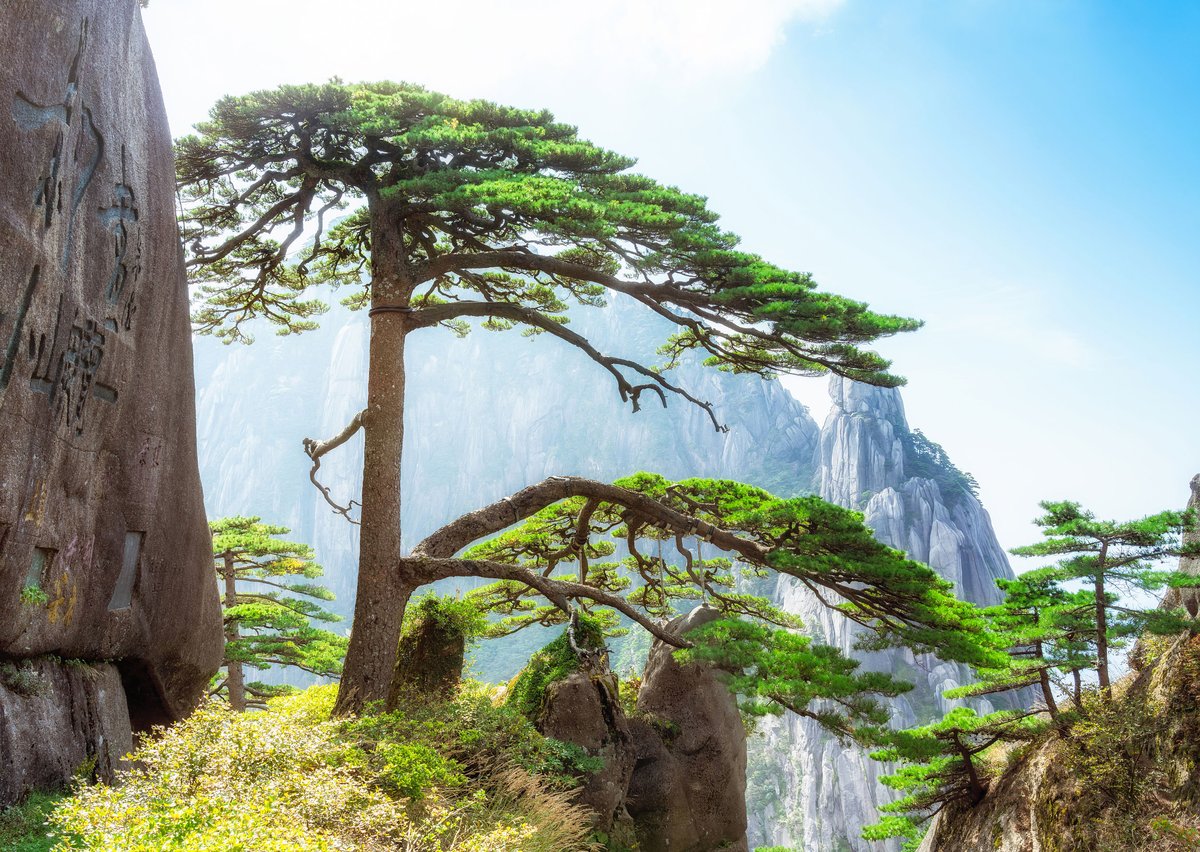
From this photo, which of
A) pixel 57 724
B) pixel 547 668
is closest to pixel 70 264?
pixel 57 724

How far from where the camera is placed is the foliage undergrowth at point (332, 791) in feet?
9.66

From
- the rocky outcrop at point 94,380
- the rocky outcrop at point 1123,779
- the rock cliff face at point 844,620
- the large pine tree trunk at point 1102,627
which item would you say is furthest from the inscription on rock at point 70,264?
the rock cliff face at point 844,620

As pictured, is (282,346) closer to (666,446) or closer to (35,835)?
(666,446)

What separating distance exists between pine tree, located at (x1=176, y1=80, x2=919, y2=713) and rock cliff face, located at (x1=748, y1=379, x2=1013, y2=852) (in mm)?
23172

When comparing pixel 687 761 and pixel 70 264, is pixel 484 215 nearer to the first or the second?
pixel 70 264

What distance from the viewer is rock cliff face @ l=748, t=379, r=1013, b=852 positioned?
Answer: 34281 mm

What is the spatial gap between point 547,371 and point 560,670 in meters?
69.5

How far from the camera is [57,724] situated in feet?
15.3

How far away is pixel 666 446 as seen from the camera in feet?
227

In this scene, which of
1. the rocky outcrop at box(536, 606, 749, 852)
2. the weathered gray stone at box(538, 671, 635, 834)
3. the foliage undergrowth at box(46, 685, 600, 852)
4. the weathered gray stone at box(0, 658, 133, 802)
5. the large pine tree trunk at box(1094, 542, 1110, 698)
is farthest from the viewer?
the rocky outcrop at box(536, 606, 749, 852)

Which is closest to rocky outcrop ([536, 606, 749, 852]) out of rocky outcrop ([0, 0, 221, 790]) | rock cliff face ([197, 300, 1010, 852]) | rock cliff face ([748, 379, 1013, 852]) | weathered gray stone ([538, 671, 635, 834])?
weathered gray stone ([538, 671, 635, 834])

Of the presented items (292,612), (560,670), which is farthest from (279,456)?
(560,670)

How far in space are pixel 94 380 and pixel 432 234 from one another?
15.6 feet

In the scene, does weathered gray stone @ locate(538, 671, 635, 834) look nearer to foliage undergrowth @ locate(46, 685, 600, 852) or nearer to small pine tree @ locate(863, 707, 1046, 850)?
foliage undergrowth @ locate(46, 685, 600, 852)
